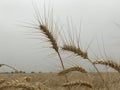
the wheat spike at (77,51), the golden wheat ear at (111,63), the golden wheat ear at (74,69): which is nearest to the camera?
the golden wheat ear at (111,63)

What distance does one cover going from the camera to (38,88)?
3.19 metres

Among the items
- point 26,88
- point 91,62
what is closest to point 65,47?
point 91,62

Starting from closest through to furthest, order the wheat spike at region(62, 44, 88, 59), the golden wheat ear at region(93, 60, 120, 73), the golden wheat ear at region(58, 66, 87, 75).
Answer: the golden wheat ear at region(93, 60, 120, 73), the wheat spike at region(62, 44, 88, 59), the golden wheat ear at region(58, 66, 87, 75)

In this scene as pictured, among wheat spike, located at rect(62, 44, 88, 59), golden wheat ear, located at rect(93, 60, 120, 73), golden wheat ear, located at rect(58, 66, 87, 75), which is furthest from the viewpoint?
golden wheat ear, located at rect(58, 66, 87, 75)

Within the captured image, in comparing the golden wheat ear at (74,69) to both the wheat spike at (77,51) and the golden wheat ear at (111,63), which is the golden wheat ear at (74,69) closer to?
the wheat spike at (77,51)

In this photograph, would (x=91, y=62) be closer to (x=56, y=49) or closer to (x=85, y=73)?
(x=85, y=73)

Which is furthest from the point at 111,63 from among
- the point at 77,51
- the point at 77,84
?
the point at 77,84

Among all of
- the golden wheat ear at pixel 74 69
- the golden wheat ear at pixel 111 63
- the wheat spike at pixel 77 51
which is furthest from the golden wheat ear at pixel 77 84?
the golden wheat ear at pixel 111 63

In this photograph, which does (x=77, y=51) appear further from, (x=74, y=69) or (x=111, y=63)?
(x=111, y=63)

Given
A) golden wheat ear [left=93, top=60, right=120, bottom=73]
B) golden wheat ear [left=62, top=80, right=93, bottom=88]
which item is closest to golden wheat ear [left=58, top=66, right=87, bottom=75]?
golden wheat ear [left=62, top=80, right=93, bottom=88]

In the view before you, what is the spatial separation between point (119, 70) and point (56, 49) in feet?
3.61

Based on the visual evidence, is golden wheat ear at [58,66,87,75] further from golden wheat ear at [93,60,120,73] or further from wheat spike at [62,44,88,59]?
golden wheat ear at [93,60,120,73]

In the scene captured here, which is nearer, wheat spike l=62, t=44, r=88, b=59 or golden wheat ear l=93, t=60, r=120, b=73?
golden wheat ear l=93, t=60, r=120, b=73

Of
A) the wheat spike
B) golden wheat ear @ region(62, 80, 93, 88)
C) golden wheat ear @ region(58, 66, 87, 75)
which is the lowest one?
golden wheat ear @ region(62, 80, 93, 88)
